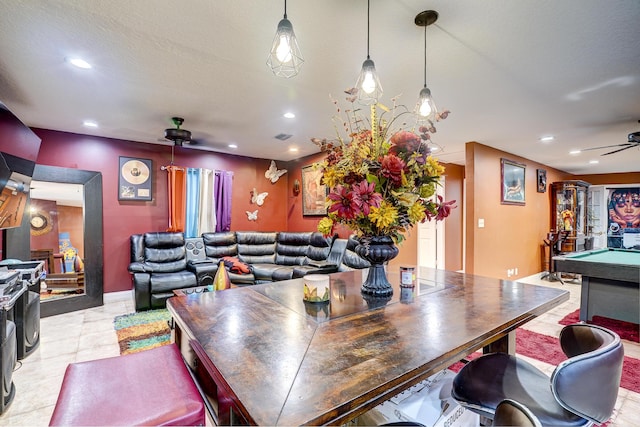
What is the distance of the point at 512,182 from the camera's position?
538 centimetres

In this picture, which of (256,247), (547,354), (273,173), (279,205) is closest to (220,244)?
(256,247)

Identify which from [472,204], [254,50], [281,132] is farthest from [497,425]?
[472,204]

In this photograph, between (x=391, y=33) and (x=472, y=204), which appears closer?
(x=391, y=33)

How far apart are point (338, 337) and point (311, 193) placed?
4.70 metres

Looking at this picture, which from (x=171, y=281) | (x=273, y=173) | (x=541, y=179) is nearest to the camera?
(x=171, y=281)

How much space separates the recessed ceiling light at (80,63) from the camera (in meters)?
2.23

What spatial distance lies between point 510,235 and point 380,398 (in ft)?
18.9

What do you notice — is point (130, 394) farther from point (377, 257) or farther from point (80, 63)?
point (80, 63)

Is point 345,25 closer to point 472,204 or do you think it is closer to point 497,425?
point 497,425

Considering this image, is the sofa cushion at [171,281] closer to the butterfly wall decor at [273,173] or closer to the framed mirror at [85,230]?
the framed mirror at [85,230]

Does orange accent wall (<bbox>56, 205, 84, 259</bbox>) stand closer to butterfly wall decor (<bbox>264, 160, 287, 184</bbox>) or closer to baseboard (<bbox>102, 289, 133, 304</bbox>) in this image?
baseboard (<bbox>102, 289, 133, 304</bbox>)

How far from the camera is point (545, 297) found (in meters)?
1.40

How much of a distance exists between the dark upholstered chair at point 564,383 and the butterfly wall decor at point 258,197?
16.8 feet

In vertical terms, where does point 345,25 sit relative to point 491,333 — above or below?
above
